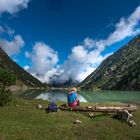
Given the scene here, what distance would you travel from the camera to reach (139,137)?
75.3 ft

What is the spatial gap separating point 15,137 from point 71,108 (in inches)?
731

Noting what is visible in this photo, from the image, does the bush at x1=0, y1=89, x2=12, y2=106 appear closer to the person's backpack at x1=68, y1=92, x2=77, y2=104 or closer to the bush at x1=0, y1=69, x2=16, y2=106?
the bush at x1=0, y1=69, x2=16, y2=106

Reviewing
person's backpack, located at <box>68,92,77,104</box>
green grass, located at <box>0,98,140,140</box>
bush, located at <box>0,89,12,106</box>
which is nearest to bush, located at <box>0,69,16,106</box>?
bush, located at <box>0,89,12,106</box>

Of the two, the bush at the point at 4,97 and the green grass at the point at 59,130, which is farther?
the bush at the point at 4,97

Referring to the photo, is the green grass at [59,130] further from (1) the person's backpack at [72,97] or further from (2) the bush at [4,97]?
(2) the bush at [4,97]

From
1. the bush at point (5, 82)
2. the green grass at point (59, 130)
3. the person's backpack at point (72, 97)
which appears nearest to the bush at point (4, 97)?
the bush at point (5, 82)

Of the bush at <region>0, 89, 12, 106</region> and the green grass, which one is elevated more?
the bush at <region>0, 89, 12, 106</region>

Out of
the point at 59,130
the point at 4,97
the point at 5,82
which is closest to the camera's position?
the point at 59,130

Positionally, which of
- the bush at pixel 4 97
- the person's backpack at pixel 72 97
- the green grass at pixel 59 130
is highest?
the bush at pixel 4 97

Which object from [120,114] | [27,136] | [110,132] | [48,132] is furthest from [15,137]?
[120,114]

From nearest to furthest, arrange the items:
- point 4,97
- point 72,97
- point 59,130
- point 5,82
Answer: point 59,130, point 72,97, point 4,97, point 5,82

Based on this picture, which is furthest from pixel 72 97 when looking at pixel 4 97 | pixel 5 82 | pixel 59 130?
pixel 59 130

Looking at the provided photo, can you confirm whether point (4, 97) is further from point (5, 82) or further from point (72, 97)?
point (72, 97)

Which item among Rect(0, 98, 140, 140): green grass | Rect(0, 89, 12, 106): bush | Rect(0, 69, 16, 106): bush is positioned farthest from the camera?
Rect(0, 69, 16, 106): bush
